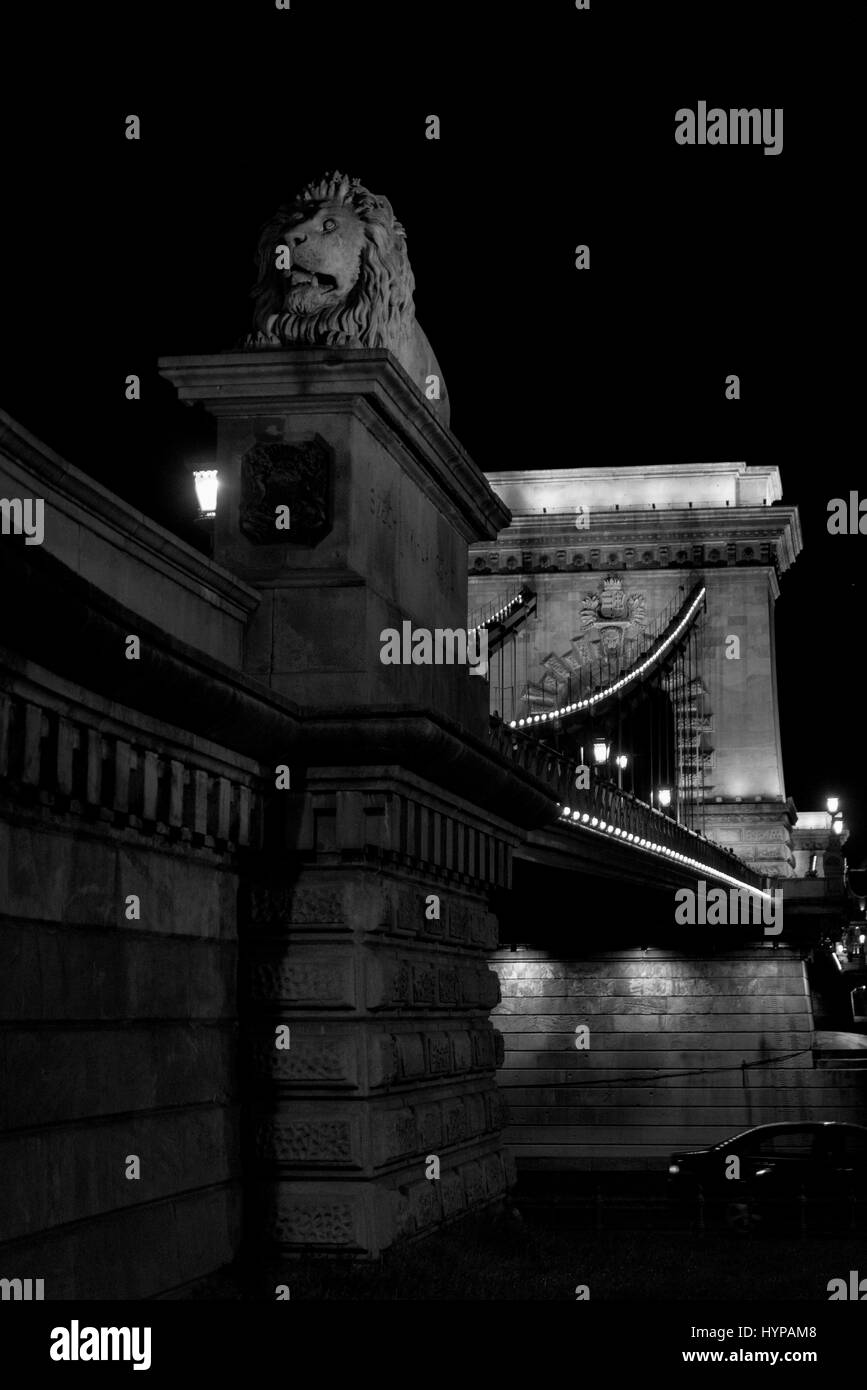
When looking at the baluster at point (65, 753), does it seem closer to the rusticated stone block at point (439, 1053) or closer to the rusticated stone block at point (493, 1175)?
the rusticated stone block at point (439, 1053)

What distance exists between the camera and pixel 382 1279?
12.2m

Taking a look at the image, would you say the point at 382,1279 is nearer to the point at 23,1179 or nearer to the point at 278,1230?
the point at 278,1230

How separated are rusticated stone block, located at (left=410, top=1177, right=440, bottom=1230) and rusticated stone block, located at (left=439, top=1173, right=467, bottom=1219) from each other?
0.18 meters

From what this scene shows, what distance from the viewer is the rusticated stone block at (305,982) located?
12852 mm

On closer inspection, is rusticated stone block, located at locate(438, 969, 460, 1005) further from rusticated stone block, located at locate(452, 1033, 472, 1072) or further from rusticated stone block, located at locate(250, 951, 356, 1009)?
rusticated stone block, located at locate(250, 951, 356, 1009)

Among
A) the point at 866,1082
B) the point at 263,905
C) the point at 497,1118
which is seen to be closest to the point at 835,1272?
the point at 497,1118

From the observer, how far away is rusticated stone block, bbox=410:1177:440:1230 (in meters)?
13.6

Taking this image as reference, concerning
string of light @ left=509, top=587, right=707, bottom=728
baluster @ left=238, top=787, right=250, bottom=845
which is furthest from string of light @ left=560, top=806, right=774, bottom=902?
baluster @ left=238, top=787, right=250, bottom=845

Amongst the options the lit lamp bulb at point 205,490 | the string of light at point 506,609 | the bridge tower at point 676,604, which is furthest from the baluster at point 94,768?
the bridge tower at point 676,604

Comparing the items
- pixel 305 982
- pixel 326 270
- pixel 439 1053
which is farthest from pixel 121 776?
pixel 326 270

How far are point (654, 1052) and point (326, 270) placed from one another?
37434 mm

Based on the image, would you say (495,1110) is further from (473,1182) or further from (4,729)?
(4,729)

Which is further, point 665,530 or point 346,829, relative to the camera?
point 665,530

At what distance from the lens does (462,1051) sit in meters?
15.6
